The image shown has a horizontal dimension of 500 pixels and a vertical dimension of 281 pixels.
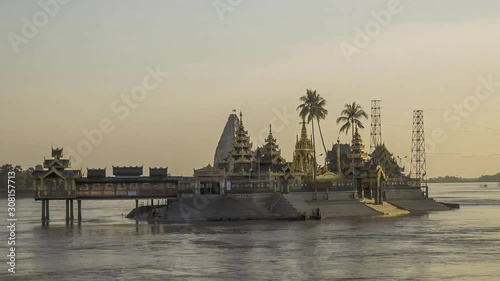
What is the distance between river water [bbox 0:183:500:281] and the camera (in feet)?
177

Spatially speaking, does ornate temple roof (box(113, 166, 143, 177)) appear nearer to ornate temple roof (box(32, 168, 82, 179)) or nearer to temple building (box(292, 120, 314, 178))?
ornate temple roof (box(32, 168, 82, 179))

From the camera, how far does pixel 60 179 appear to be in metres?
108

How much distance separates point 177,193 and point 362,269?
56.7 m

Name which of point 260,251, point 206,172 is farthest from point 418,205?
point 260,251

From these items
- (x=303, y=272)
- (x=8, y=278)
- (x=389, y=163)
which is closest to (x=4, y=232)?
(x=8, y=278)

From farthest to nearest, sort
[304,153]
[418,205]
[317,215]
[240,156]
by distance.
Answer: [304,153] < [418,205] < [240,156] < [317,215]

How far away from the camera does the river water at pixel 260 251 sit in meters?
54.0

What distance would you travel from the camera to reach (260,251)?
67.1 meters

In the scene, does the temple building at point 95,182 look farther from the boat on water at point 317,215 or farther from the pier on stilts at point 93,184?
the boat on water at point 317,215

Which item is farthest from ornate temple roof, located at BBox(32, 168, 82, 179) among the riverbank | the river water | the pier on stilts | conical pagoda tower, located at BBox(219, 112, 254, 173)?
conical pagoda tower, located at BBox(219, 112, 254, 173)

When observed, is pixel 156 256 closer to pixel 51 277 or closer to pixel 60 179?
pixel 51 277

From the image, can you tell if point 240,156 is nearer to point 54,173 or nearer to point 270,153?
point 270,153

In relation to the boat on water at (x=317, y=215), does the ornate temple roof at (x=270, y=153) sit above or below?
above

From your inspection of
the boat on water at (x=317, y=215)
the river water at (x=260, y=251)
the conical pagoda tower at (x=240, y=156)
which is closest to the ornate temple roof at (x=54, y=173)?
the river water at (x=260, y=251)
